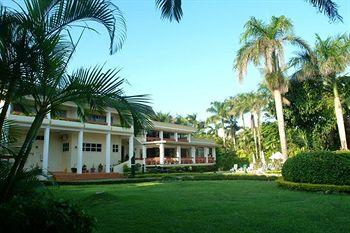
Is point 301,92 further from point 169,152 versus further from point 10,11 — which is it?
point 10,11

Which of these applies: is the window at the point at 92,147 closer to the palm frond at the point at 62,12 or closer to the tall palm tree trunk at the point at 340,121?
the tall palm tree trunk at the point at 340,121

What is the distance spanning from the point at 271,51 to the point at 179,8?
758 inches

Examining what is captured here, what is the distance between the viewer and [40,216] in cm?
416

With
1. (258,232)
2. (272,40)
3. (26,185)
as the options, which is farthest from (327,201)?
(272,40)

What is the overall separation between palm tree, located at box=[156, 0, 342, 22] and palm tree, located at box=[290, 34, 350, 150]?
20.4 m

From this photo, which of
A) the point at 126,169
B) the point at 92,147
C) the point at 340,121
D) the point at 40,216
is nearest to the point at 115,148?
the point at 92,147

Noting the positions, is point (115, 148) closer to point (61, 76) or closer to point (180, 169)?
point (180, 169)

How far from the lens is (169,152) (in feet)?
149

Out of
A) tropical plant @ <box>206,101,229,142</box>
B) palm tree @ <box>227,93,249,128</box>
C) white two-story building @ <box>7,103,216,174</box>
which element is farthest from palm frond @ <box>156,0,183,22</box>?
tropical plant @ <box>206,101,229,142</box>

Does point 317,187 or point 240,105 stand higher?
point 240,105

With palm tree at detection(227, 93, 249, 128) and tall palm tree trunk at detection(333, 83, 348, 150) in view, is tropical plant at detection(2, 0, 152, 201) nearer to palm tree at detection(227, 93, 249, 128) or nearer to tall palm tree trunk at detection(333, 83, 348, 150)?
tall palm tree trunk at detection(333, 83, 348, 150)

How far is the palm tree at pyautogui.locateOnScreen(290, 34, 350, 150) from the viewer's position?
27469 millimetres

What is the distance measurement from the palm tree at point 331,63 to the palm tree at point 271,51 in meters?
2.15

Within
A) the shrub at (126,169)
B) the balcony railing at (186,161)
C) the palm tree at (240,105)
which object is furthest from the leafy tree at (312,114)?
the palm tree at (240,105)
